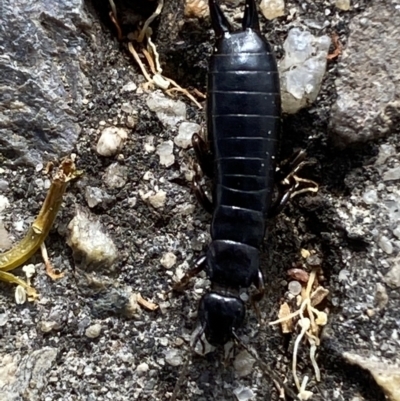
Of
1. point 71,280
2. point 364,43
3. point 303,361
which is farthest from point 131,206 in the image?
point 364,43

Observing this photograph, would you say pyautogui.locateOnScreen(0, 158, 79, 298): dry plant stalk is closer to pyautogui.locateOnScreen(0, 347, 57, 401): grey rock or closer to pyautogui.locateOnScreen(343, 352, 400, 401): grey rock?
pyautogui.locateOnScreen(0, 347, 57, 401): grey rock

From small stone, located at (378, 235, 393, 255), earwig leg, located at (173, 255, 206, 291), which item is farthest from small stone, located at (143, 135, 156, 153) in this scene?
small stone, located at (378, 235, 393, 255)

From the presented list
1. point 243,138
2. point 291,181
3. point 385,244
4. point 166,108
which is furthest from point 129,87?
point 385,244

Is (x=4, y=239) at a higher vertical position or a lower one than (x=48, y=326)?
higher

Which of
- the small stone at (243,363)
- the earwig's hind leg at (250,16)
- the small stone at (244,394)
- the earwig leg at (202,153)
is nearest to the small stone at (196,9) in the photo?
the earwig's hind leg at (250,16)

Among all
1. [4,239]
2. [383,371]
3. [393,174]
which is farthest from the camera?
[4,239]

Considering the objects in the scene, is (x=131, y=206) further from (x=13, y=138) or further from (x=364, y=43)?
(x=364, y=43)

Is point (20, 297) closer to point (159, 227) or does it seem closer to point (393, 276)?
point (159, 227)
